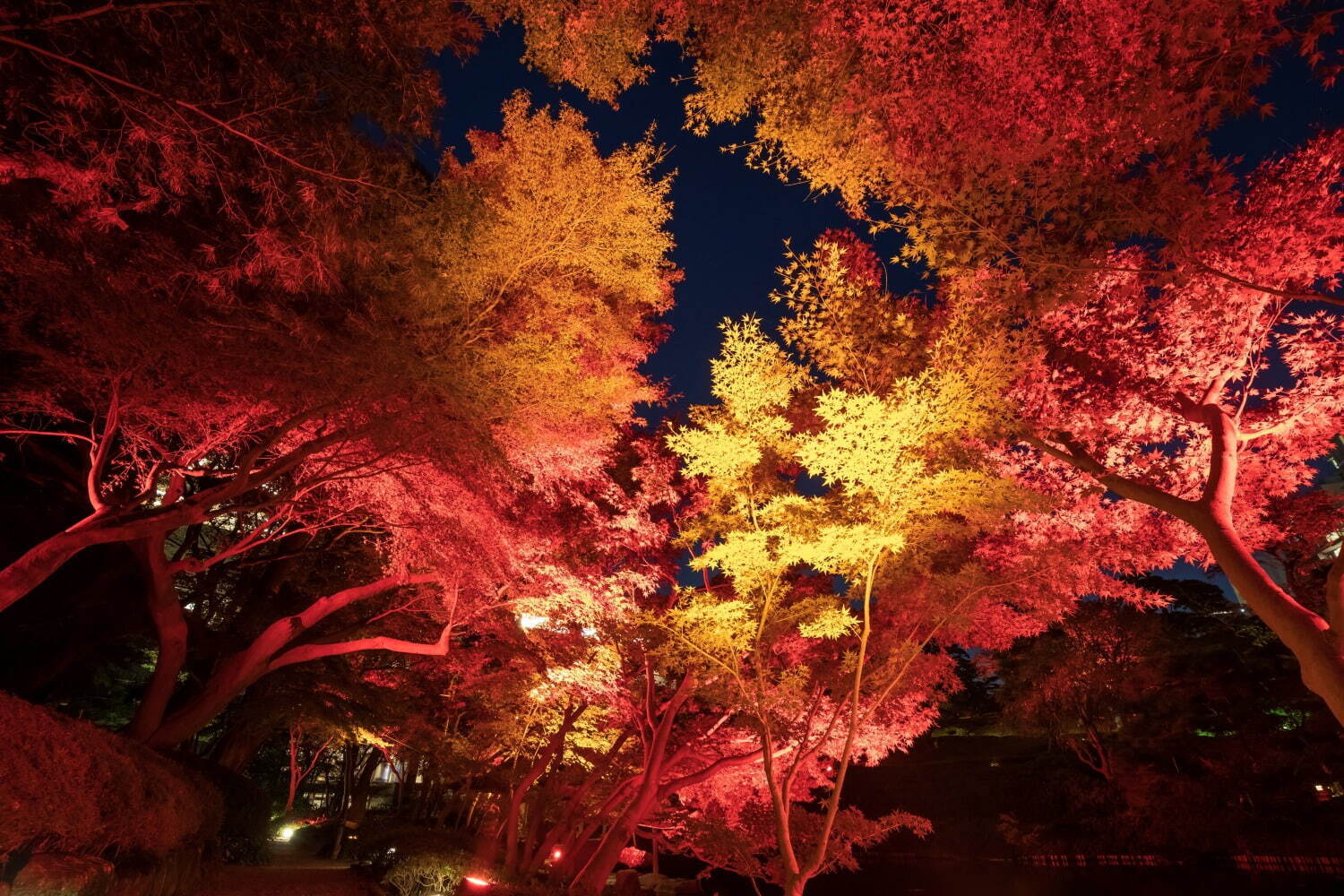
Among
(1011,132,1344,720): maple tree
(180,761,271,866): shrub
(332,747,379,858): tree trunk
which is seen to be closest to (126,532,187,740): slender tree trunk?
(180,761,271,866): shrub

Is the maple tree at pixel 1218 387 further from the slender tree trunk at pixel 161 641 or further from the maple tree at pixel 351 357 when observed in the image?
the slender tree trunk at pixel 161 641

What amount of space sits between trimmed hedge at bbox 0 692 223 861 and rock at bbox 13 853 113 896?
9 centimetres

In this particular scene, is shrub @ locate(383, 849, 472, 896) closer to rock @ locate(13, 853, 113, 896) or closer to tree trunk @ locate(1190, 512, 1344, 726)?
rock @ locate(13, 853, 113, 896)

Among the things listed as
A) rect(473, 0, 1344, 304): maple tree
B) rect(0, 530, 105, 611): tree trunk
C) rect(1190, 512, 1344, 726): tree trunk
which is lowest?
rect(0, 530, 105, 611): tree trunk

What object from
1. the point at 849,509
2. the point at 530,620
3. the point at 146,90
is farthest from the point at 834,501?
the point at 146,90

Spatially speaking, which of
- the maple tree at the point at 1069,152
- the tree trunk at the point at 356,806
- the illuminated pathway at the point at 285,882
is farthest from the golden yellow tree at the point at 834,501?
the tree trunk at the point at 356,806

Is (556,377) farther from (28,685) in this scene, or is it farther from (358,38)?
(28,685)

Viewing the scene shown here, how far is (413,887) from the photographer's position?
9.57m

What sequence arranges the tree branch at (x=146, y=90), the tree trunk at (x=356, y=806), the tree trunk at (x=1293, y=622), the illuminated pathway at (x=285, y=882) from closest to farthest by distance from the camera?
the tree branch at (x=146, y=90), the tree trunk at (x=1293, y=622), the illuminated pathway at (x=285, y=882), the tree trunk at (x=356, y=806)

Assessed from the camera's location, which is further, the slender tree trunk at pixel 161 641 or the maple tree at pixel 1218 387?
the slender tree trunk at pixel 161 641

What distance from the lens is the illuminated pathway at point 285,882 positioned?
27.5ft

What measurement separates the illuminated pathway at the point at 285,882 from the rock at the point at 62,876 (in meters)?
3.46

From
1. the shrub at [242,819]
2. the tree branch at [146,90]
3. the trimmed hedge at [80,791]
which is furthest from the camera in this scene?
the shrub at [242,819]

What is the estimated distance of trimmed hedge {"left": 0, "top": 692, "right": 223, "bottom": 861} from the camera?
412cm
